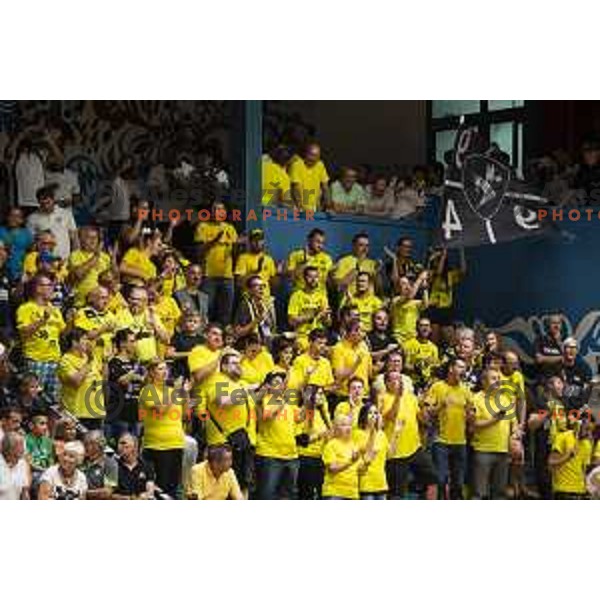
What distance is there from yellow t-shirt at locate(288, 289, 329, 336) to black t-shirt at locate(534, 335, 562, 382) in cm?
168

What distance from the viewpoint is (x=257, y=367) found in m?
11.7

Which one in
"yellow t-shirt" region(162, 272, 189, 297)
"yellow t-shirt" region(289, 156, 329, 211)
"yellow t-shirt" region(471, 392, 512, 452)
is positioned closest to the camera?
"yellow t-shirt" region(162, 272, 189, 297)

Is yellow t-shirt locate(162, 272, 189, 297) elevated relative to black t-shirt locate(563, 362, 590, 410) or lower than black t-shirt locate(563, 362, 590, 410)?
elevated

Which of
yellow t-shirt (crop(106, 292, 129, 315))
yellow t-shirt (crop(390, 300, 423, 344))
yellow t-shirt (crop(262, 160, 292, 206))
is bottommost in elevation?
yellow t-shirt (crop(390, 300, 423, 344))

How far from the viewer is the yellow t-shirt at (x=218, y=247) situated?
12.0 meters

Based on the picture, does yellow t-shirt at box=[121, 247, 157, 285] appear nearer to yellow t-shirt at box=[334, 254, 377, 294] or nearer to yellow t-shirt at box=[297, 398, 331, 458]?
yellow t-shirt at box=[334, 254, 377, 294]

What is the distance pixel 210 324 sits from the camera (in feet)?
38.4

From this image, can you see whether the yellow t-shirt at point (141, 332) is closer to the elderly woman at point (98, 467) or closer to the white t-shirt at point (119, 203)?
the elderly woman at point (98, 467)

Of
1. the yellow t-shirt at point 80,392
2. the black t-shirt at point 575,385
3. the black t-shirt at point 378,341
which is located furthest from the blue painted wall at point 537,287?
the yellow t-shirt at point 80,392

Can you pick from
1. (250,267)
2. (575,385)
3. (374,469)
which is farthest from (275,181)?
(575,385)

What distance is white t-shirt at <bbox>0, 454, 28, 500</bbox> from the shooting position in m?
11.1

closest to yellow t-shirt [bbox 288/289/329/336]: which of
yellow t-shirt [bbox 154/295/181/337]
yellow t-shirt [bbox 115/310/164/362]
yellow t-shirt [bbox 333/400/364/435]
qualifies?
yellow t-shirt [bbox 333/400/364/435]
